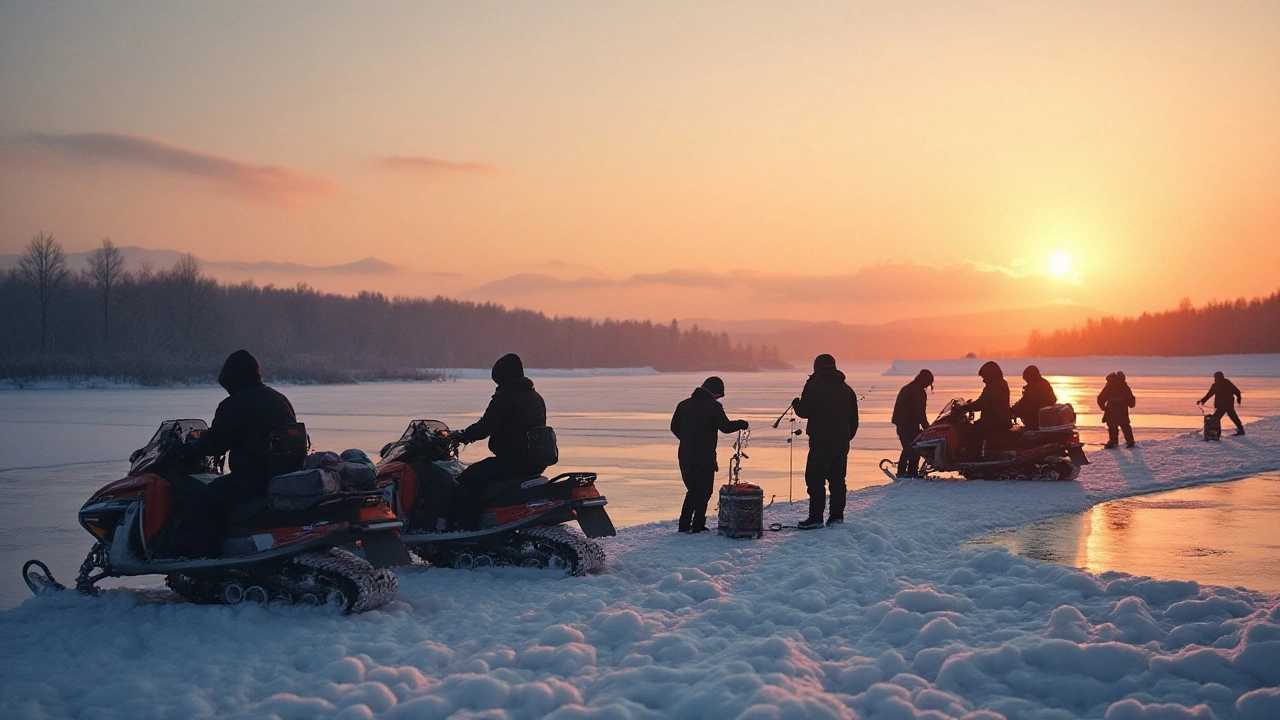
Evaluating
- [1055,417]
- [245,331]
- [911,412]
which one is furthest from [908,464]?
[245,331]

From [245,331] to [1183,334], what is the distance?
132m

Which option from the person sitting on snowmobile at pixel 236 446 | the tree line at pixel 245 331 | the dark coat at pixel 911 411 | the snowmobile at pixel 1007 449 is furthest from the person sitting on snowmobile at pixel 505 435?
the tree line at pixel 245 331

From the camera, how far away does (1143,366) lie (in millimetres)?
99500

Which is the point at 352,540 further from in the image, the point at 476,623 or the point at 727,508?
the point at 727,508

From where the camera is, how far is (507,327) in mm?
174750

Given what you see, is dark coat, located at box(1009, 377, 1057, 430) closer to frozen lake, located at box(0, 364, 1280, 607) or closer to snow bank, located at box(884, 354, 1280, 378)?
frozen lake, located at box(0, 364, 1280, 607)

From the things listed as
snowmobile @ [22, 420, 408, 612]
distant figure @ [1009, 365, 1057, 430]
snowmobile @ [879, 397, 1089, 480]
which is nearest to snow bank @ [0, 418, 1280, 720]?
snowmobile @ [22, 420, 408, 612]

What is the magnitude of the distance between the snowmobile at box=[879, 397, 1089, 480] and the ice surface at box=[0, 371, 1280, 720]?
600 centimetres

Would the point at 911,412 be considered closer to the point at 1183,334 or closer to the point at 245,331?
the point at 245,331

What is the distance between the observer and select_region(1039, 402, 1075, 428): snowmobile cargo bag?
13.2 metres

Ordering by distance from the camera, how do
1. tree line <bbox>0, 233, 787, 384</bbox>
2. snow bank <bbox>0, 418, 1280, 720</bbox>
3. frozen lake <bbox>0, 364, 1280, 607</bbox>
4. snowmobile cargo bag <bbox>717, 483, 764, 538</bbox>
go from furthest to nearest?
tree line <bbox>0, 233, 787, 384</bbox>, frozen lake <bbox>0, 364, 1280, 607</bbox>, snowmobile cargo bag <bbox>717, 483, 764, 538</bbox>, snow bank <bbox>0, 418, 1280, 720</bbox>

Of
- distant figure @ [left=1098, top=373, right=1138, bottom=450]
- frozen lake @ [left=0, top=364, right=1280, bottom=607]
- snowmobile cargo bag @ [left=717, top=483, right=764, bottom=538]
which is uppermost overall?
distant figure @ [left=1098, top=373, right=1138, bottom=450]

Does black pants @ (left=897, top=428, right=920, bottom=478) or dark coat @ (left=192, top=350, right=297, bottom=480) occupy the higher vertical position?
dark coat @ (left=192, top=350, right=297, bottom=480)

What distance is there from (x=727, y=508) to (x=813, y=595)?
2.57 metres
